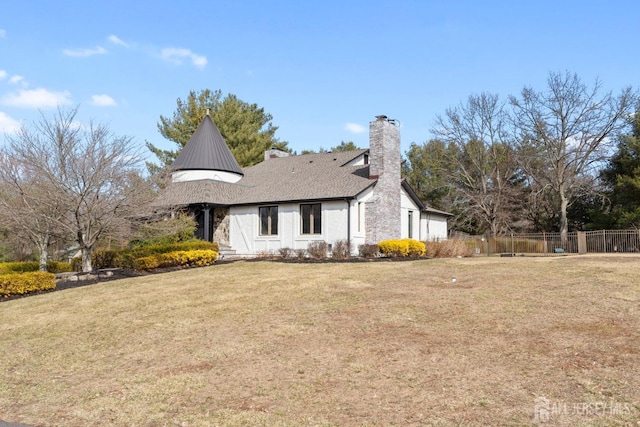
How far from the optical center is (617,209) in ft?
118

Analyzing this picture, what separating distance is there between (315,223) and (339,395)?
1889 centimetres

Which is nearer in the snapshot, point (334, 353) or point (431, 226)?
point (334, 353)

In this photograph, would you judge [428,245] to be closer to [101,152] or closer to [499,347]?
[101,152]

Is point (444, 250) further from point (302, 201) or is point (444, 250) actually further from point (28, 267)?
point (28, 267)

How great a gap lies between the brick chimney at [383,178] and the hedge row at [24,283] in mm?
14026

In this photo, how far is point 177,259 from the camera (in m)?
20.3

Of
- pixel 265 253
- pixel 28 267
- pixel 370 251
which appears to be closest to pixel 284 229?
pixel 265 253

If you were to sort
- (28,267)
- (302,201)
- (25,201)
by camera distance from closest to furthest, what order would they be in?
(25,201)
(28,267)
(302,201)

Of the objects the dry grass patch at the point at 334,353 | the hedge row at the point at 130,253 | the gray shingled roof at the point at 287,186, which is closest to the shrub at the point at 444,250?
the gray shingled roof at the point at 287,186

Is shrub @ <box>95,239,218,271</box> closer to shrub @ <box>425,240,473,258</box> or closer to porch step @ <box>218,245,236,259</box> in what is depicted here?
porch step @ <box>218,245,236,259</box>

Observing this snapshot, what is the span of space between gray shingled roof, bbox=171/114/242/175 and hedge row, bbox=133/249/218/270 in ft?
33.7

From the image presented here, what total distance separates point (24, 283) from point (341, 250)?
1193 cm

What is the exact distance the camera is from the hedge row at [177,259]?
19891 mm

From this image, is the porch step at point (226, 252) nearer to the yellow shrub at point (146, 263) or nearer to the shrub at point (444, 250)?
the yellow shrub at point (146, 263)
